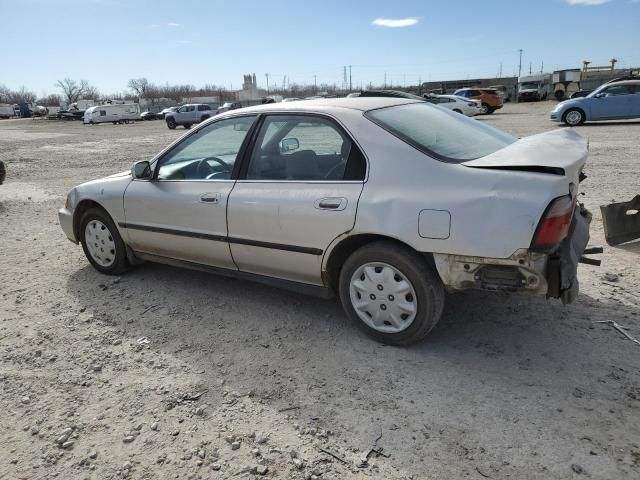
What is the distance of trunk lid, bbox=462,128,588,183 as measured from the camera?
2.77 meters

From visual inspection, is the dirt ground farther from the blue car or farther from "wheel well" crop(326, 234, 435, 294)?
the blue car

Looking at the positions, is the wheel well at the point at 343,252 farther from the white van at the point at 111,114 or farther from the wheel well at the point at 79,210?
the white van at the point at 111,114

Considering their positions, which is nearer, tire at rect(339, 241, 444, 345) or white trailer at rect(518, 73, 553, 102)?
tire at rect(339, 241, 444, 345)

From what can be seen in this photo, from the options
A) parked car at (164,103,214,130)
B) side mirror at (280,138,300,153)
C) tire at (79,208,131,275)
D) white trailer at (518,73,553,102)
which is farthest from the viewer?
white trailer at (518,73,553,102)

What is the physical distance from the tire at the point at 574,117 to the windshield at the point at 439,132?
1682 centimetres

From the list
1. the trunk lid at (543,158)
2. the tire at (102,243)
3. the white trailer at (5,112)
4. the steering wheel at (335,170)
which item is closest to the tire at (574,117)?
the trunk lid at (543,158)

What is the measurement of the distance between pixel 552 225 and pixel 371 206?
3.34 ft

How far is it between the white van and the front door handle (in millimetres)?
47886

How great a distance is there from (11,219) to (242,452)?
688 cm

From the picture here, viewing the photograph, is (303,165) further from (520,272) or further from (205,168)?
(520,272)

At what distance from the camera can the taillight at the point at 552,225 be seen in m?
2.68

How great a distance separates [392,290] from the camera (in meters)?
3.21

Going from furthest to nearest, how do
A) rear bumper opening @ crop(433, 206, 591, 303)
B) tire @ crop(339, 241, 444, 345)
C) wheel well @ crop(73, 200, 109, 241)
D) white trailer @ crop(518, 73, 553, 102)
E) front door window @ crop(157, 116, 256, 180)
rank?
white trailer @ crop(518, 73, 553, 102)
wheel well @ crop(73, 200, 109, 241)
front door window @ crop(157, 116, 256, 180)
tire @ crop(339, 241, 444, 345)
rear bumper opening @ crop(433, 206, 591, 303)

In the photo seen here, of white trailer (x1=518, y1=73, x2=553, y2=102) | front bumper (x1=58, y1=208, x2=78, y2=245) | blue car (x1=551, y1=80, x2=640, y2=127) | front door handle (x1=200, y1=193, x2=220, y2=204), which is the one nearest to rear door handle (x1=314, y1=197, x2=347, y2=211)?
front door handle (x1=200, y1=193, x2=220, y2=204)
